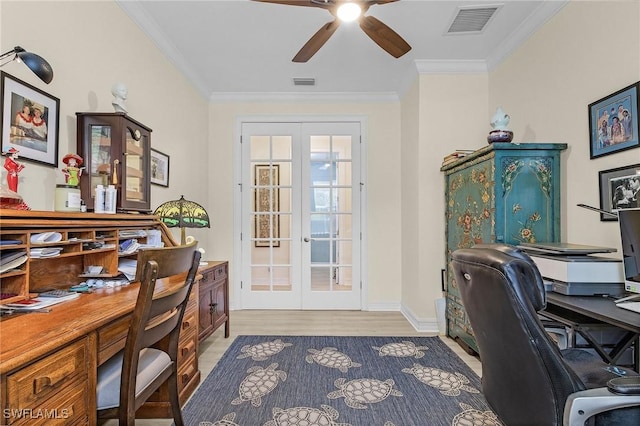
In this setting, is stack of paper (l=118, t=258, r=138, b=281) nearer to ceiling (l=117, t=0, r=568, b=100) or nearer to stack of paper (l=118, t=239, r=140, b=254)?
stack of paper (l=118, t=239, r=140, b=254)

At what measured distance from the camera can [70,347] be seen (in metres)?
1.04

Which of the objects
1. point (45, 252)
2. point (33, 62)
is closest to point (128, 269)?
point (45, 252)

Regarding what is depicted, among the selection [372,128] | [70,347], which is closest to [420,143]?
[372,128]

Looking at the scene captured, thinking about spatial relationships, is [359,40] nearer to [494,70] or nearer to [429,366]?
[494,70]

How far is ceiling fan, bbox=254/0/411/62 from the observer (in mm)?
1864

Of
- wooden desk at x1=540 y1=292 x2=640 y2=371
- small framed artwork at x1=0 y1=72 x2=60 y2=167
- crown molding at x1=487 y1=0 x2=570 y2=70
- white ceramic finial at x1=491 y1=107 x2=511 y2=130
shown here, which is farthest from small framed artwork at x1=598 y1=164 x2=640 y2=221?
small framed artwork at x1=0 y1=72 x2=60 y2=167

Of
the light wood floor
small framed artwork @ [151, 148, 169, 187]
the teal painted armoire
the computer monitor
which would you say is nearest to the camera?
the computer monitor

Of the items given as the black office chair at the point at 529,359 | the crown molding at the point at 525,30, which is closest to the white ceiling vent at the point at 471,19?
the crown molding at the point at 525,30

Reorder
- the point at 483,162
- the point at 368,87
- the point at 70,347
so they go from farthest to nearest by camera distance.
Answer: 1. the point at 368,87
2. the point at 483,162
3. the point at 70,347

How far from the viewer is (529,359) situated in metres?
1.00

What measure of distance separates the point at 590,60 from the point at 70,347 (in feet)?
10.2

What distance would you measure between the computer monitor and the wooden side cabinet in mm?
2652

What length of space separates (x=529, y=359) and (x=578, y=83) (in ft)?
6.94

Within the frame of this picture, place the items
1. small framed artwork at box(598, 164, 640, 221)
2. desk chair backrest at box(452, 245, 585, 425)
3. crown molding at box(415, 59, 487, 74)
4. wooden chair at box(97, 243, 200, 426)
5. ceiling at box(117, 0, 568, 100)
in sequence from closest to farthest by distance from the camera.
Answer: desk chair backrest at box(452, 245, 585, 425) → wooden chair at box(97, 243, 200, 426) → small framed artwork at box(598, 164, 640, 221) → ceiling at box(117, 0, 568, 100) → crown molding at box(415, 59, 487, 74)
